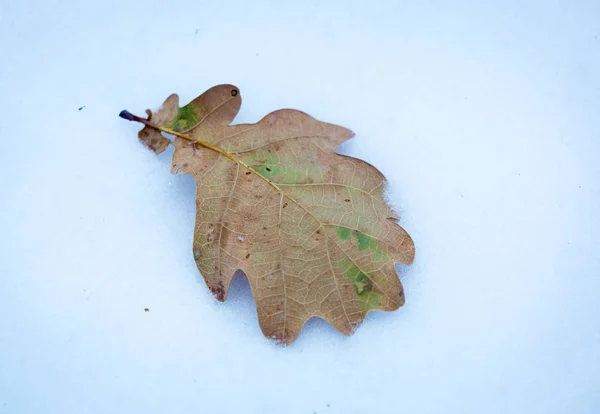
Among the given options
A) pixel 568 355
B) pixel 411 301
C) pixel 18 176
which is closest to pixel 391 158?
pixel 411 301

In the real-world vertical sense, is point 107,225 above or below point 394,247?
below

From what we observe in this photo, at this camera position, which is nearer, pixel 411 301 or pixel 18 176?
pixel 411 301

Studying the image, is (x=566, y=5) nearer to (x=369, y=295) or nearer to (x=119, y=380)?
(x=369, y=295)

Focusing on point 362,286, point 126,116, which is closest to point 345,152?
point 362,286

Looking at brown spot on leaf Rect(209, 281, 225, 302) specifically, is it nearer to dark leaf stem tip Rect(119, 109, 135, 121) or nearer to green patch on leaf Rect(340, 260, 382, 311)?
green patch on leaf Rect(340, 260, 382, 311)

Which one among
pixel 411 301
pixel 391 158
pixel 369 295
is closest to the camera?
pixel 369 295

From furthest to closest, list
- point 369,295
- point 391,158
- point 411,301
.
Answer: point 391,158 → point 411,301 → point 369,295
